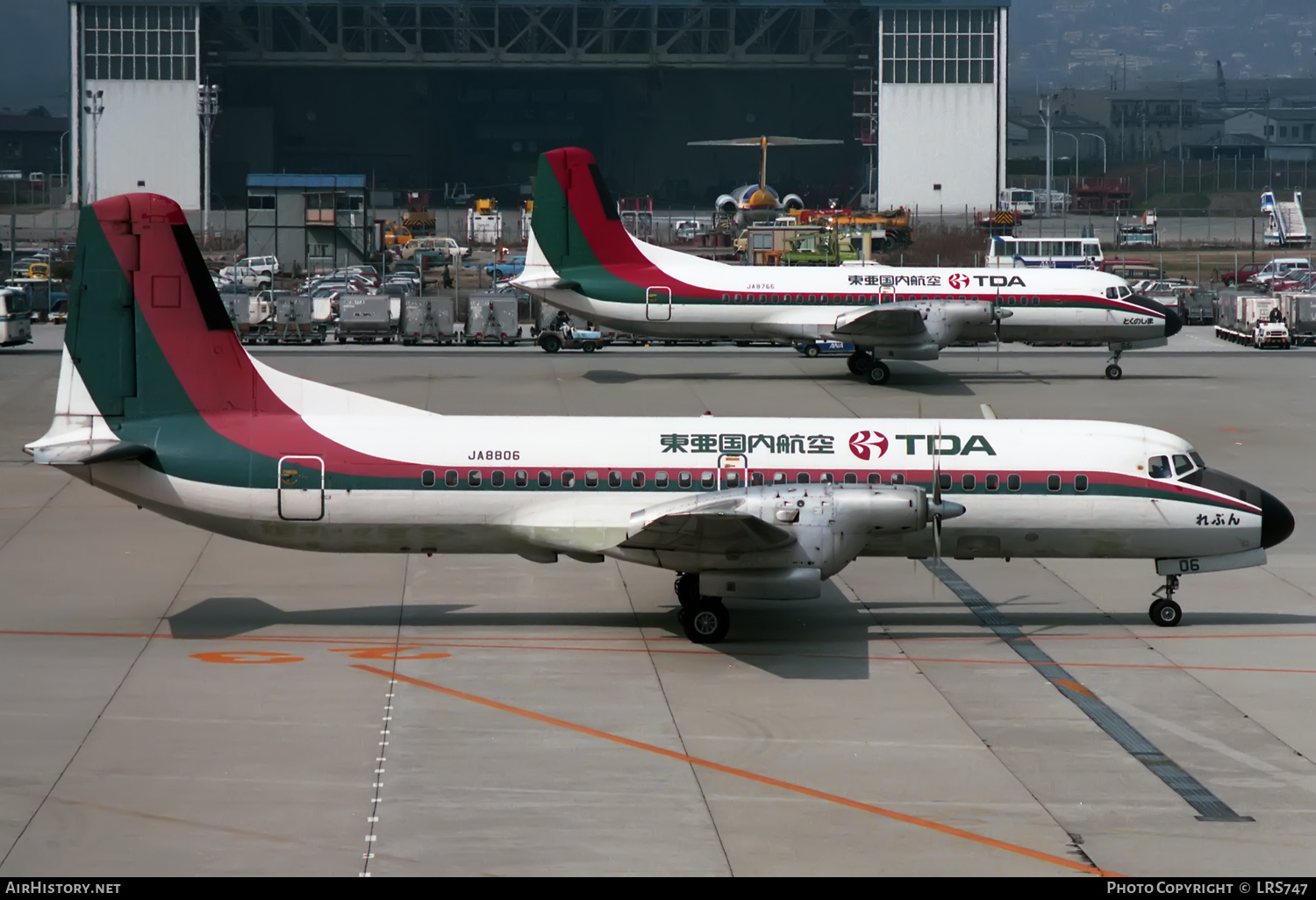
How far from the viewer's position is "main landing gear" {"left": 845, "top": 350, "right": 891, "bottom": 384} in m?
51.2

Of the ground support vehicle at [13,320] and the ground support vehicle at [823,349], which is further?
the ground support vehicle at [13,320]

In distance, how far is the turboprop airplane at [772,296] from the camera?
164ft

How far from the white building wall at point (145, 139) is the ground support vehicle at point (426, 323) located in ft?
223

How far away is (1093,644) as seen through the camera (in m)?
23.2

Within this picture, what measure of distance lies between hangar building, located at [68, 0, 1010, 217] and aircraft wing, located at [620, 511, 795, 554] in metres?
100

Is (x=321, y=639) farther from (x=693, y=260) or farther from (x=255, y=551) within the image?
(x=693, y=260)

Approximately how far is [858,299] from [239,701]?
3503cm

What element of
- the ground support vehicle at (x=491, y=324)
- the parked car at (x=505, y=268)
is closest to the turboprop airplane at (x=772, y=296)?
the ground support vehicle at (x=491, y=324)

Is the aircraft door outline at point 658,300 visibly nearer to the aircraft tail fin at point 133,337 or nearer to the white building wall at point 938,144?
the aircraft tail fin at point 133,337

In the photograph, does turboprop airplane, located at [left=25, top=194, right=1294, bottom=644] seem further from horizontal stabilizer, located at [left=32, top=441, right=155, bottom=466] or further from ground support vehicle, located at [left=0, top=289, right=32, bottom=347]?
ground support vehicle, located at [left=0, top=289, right=32, bottom=347]

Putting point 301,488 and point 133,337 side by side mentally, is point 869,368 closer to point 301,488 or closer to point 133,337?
point 301,488

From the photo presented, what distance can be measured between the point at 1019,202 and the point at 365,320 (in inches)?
3221

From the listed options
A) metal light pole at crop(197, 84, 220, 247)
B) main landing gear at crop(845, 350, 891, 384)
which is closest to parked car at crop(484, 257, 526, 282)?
metal light pole at crop(197, 84, 220, 247)

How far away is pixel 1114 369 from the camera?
53.6 meters
